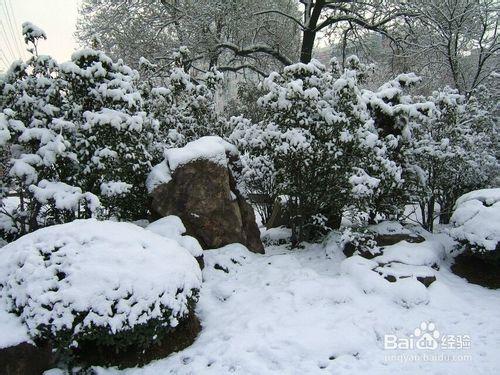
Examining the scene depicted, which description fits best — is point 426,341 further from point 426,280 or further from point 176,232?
point 176,232

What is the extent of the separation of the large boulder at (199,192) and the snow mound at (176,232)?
37 cm

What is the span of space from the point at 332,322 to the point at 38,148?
15.6 feet

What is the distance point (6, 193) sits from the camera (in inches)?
219

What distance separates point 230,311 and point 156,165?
3.09 m

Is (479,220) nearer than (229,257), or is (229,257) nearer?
(479,220)

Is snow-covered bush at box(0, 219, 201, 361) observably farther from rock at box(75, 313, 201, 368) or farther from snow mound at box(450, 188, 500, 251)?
snow mound at box(450, 188, 500, 251)

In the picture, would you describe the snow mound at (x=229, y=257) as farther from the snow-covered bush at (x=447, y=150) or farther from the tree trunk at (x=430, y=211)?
the tree trunk at (x=430, y=211)

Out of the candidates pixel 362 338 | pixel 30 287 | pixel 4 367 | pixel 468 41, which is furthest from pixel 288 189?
pixel 468 41

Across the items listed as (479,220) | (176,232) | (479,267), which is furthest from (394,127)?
(176,232)

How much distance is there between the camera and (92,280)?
3715 millimetres

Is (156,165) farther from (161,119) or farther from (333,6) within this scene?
(333,6)

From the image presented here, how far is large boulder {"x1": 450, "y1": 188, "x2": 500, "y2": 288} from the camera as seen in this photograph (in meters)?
5.38

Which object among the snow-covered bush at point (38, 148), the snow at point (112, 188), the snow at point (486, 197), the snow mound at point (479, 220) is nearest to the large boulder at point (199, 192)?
the snow at point (112, 188)

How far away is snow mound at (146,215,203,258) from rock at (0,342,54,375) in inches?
90.7
